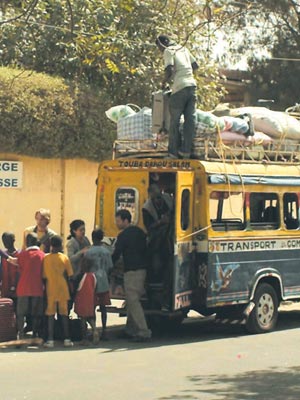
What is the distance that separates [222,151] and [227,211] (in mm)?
841

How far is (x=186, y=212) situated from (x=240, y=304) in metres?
1.70

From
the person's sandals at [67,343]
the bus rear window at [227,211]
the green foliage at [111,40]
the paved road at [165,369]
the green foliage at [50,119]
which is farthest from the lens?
the green foliage at [111,40]

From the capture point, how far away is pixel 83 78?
1988 centimetres

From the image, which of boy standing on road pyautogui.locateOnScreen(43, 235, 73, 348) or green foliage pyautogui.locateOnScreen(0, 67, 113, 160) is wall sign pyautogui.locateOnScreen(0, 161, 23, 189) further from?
boy standing on road pyautogui.locateOnScreen(43, 235, 73, 348)

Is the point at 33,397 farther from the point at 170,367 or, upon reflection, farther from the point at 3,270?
the point at 3,270

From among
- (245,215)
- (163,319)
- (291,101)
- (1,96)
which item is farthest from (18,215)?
(291,101)

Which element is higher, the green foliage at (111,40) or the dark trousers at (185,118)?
the green foliage at (111,40)

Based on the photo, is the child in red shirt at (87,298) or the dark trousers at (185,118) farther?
the dark trousers at (185,118)

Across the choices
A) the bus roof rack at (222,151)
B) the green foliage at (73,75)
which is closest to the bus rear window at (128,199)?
the bus roof rack at (222,151)

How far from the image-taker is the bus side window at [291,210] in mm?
14133

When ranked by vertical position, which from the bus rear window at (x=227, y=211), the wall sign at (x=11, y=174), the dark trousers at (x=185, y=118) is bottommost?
the bus rear window at (x=227, y=211)

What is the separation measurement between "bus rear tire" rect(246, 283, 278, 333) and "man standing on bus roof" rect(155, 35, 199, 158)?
7.44 ft

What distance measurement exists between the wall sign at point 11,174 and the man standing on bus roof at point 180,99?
18.6ft

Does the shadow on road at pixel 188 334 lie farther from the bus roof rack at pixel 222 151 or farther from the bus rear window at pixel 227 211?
the bus roof rack at pixel 222 151
